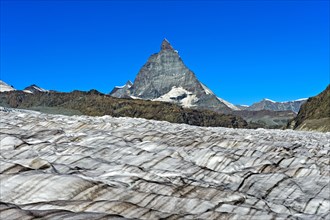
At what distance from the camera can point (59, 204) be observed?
535 inches

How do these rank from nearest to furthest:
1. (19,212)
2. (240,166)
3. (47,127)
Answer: (19,212)
(240,166)
(47,127)

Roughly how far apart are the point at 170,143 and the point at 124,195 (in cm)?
1410

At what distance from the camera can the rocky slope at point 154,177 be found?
14586mm

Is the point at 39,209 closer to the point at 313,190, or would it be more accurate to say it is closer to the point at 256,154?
the point at 313,190

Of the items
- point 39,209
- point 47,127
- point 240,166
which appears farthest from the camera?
point 47,127

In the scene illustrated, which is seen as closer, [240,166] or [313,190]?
[313,190]

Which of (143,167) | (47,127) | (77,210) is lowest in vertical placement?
(77,210)

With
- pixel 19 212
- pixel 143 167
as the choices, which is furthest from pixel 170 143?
pixel 19 212

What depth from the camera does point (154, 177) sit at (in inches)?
783

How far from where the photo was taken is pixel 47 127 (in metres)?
35.0

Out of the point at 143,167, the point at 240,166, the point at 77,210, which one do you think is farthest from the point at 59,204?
the point at 240,166

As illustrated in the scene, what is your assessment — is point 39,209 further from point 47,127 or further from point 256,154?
point 47,127

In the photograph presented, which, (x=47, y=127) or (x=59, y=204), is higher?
(x=47, y=127)

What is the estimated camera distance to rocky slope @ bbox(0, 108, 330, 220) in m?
14.6
